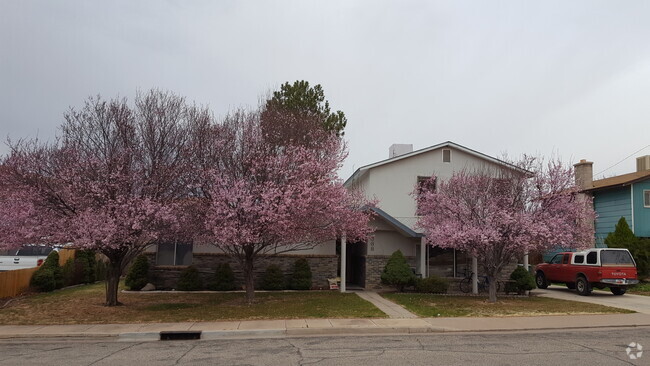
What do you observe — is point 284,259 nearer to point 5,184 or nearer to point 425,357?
point 5,184

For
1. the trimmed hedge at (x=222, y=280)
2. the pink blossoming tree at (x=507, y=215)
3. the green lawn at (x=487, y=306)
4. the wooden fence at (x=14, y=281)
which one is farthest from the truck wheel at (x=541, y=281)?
the wooden fence at (x=14, y=281)

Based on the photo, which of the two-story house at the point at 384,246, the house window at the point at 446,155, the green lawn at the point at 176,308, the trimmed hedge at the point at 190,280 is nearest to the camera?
the green lawn at the point at 176,308

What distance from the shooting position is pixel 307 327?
1141 cm

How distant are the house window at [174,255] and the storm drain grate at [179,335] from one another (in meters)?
8.98

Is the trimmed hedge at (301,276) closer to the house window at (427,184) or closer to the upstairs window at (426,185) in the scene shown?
the upstairs window at (426,185)

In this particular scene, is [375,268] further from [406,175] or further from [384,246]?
[406,175]

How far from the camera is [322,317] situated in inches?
510

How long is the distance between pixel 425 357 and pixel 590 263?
44.9 feet

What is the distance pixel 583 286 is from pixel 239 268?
1431 centimetres

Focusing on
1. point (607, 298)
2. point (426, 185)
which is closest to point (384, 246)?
point (426, 185)

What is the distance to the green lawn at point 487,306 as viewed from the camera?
551 inches

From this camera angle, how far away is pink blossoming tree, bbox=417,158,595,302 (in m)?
15.2

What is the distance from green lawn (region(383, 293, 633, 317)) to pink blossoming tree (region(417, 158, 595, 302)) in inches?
40.9

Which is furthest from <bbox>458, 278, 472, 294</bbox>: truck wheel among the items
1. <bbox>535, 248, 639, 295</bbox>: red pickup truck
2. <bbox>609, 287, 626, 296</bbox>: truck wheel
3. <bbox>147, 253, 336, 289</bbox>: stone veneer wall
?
<bbox>609, 287, 626, 296</bbox>: truck wheel
